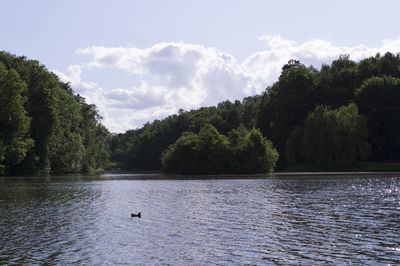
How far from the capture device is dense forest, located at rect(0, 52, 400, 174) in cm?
10081

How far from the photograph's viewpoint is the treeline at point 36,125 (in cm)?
9144

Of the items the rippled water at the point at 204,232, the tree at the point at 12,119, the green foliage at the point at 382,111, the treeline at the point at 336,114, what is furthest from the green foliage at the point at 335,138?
the rippled water at the point at 204,232

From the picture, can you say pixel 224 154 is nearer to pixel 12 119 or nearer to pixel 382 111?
pixel 382 111

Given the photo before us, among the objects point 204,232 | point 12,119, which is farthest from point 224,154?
point 204,232

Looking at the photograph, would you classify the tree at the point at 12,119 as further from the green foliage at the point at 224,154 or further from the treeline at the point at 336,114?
the treeline at the point at 336,114

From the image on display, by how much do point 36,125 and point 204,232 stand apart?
8746 centimetres

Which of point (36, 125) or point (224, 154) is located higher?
point (36, 125)

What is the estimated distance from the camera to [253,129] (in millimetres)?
120938

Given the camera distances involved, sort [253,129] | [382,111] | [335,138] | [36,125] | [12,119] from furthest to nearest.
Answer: [382,111]
[253,129]
[335,138]
[36,125]
[12,119]

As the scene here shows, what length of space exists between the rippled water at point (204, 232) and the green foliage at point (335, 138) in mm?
76977

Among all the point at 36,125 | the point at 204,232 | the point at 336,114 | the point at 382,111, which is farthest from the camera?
the point at 382,111

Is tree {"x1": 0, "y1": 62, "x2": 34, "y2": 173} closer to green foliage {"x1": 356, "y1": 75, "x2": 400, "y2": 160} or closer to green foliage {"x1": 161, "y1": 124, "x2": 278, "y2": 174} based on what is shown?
green foliage {"x1": 161, "y1": 124, "x2": 278, "y2": 174}

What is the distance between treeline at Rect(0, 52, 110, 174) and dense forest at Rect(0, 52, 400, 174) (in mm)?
199

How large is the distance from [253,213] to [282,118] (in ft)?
384
